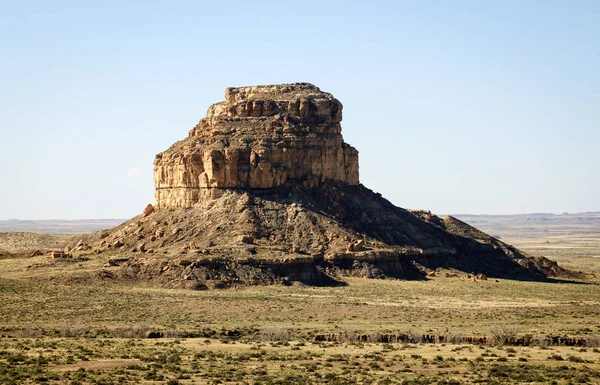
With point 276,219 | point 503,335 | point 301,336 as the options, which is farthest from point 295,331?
point 276,219

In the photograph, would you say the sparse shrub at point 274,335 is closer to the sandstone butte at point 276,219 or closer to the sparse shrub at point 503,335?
the sparse shrub at point 503,335

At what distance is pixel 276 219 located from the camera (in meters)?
92.0

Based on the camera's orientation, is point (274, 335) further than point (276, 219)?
No

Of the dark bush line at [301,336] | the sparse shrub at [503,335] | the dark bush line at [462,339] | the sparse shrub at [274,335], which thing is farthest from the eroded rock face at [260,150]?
the sparse shrub at [503,335]

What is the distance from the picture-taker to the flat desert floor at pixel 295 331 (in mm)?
45969

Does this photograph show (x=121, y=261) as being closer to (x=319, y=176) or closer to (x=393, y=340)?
(x=319, y=176)

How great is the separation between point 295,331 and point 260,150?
34839 millimetres

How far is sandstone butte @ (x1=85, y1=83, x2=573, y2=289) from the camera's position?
8469 cm

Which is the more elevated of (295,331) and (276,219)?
(276,219)

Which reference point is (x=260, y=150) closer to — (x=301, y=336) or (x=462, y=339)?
(x=301, y=336)

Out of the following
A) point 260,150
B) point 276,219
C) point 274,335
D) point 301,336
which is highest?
point 260,150

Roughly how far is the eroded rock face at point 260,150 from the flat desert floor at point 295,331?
12.1m

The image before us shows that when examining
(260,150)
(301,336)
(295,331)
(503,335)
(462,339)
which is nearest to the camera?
(503,335)

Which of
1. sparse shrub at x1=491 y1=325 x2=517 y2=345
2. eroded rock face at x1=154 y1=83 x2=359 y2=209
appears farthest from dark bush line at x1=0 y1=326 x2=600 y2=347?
eroded rock face at x1=154 y1=83 x2=359 y2=209
